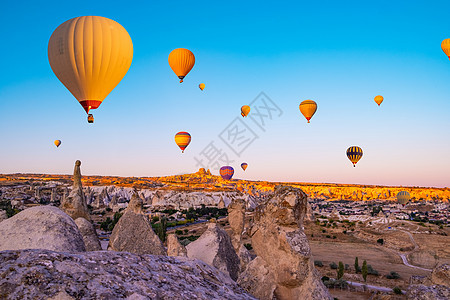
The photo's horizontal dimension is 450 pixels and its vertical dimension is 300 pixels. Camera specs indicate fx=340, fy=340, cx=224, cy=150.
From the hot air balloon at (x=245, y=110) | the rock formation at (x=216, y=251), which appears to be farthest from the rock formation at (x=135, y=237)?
the hot air balloon at (x=245, y=110)

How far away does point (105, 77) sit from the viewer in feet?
67.8

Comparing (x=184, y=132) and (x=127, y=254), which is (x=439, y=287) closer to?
(x=127, y=254)

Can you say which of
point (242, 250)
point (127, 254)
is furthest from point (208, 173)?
point (127, 254)

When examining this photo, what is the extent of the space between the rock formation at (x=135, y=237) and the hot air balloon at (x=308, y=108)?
122ft

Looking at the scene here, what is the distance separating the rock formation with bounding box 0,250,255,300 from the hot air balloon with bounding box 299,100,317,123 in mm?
45083

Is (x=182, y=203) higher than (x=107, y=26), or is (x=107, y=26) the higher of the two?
(x=107, y=26)

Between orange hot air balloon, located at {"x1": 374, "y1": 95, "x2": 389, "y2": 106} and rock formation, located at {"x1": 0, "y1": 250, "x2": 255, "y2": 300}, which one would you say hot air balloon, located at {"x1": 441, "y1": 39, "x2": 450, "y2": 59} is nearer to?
orange hot air balloon, located at {"x1": 374, "y1": 95, "x2": 389, "y2": 106}

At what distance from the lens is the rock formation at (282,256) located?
609 cm

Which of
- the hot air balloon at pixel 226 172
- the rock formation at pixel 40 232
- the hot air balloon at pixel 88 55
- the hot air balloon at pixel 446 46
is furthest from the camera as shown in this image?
the hot air balloon at pixel 226 172

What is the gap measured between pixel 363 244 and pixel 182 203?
43.6m

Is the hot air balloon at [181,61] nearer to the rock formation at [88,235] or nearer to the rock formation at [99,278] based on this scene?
the rock formation at [88,235]

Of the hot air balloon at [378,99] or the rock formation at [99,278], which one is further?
the hot air balloon at [378,99]

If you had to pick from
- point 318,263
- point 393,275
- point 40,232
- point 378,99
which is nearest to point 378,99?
point 378,99

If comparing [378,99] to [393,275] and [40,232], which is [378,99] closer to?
[393,275]
